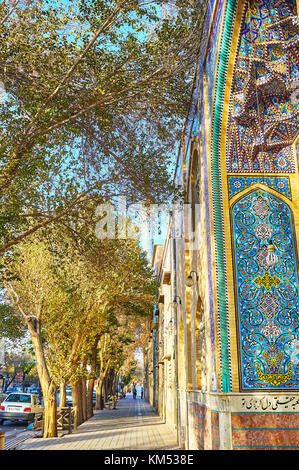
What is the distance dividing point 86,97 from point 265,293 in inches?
175

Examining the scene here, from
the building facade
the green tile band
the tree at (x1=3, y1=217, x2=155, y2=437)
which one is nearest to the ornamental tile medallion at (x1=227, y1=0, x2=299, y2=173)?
the building facade

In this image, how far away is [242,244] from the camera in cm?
723

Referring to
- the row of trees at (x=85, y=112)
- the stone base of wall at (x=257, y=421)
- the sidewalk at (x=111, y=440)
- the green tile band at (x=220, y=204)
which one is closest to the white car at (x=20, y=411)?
the sidewalk at (x=111, y=440)

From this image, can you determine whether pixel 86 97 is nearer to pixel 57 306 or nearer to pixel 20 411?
pixel 57 306

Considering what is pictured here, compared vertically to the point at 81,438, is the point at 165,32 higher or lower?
higher

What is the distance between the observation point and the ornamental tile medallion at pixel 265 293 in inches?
260

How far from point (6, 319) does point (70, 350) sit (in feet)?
26.3

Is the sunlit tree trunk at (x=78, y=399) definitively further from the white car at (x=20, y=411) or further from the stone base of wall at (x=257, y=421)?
the stone base of wall at (x=257, y=421)

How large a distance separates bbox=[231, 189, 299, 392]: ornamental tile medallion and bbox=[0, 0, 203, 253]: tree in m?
2.33

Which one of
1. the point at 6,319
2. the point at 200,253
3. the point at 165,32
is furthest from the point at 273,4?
the point at 6,319

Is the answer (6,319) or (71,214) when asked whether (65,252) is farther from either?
(6,319)

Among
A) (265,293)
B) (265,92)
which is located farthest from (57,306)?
(265,92)

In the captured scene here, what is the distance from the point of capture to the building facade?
21.0ft

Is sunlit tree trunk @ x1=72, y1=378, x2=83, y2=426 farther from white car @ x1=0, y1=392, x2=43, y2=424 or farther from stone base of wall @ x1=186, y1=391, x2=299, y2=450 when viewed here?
stone base of wall @ x1=186, y1=391, x2=299, y2=450
